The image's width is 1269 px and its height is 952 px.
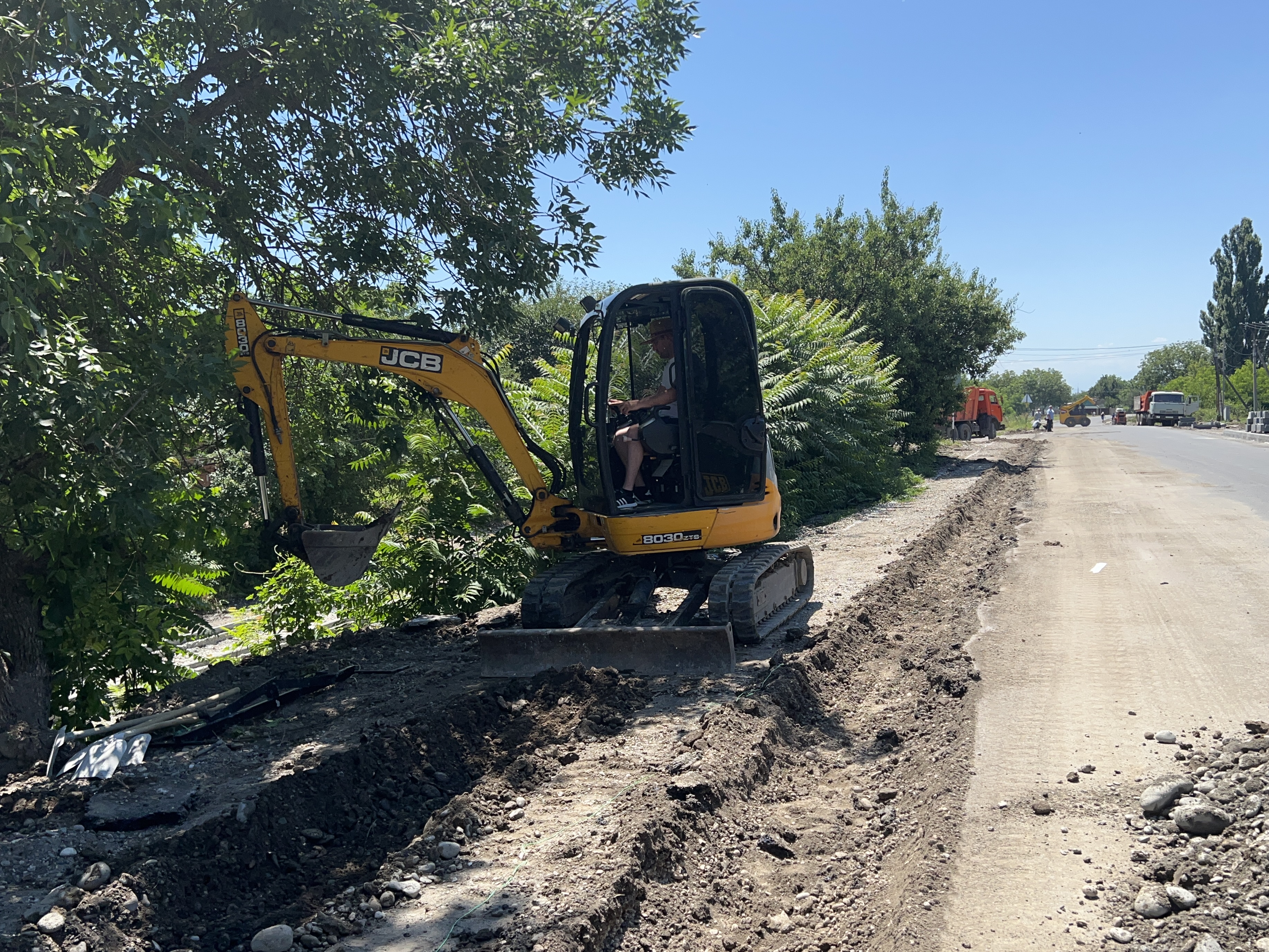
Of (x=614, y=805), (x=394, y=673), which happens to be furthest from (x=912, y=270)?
(x=614, y=805)

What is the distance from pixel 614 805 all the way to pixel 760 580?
3.70 metres

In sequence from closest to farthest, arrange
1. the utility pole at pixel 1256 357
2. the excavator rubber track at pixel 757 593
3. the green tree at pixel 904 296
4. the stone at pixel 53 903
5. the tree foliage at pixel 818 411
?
the stone at pixel 53 903 → the excavator rubber track at pixel 757 593 → the tree foliage at pixel 818 411 → the green tree at pixel 904 296 → the utility pole at pixel 1256 357

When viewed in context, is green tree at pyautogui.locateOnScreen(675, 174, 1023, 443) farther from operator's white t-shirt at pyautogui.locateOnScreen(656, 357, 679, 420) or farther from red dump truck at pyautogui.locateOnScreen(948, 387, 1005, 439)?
operator's white t-shirt at pyautogui.locateOnScreen(656, 357, 679, 420)

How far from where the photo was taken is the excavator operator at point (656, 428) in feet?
26.3

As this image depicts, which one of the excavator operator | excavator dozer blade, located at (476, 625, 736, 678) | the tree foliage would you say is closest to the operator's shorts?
the excavator operator

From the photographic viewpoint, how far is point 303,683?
740 cm

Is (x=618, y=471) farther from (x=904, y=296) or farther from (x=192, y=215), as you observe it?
(x=904, y=296)

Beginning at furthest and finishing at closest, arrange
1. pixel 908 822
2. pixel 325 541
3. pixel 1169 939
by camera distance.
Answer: pixel 325 541 < pixel 908 822 < pixel 1169 939

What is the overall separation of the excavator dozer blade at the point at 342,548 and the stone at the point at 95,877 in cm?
324

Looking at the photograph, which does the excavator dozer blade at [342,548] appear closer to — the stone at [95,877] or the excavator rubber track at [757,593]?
the excavator rubber track at [757,593]

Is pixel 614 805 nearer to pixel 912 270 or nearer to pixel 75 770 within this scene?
pixel 75 770

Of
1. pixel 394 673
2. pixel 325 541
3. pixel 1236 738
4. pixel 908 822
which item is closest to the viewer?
pixel 908 822

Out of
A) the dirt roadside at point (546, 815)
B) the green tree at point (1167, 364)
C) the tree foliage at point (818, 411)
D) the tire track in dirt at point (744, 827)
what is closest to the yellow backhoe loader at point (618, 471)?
the dirt roadside at point (546, 815)

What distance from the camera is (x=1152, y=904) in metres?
3.76
